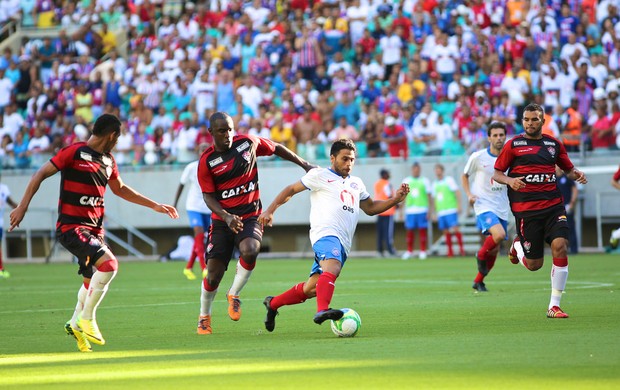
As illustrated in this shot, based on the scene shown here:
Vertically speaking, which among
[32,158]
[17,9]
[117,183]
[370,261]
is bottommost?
[370,261]

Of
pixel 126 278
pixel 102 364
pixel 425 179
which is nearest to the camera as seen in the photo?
pixel 102 364

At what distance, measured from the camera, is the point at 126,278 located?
74.3 ft

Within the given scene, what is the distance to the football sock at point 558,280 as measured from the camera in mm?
12078

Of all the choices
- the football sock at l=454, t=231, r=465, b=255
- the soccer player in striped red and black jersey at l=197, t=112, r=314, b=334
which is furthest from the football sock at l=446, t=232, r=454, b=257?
the soccer player in striped red and black jersey at l=197, t=112, r=314, b=334

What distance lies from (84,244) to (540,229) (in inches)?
204

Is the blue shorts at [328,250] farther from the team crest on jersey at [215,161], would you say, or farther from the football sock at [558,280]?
the football sock at [558,280]

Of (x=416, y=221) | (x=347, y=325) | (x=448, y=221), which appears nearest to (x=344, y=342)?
(x=347, y=325)

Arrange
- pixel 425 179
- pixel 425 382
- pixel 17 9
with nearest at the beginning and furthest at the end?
pixel 425 382
pixel 425 179
pixel 17 9

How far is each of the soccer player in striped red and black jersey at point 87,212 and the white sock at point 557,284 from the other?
471 cm

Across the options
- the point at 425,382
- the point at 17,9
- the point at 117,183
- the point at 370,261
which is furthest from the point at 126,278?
the point at 17,9

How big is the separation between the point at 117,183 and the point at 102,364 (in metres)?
2.49

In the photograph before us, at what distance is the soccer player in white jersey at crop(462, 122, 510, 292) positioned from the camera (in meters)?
16.3

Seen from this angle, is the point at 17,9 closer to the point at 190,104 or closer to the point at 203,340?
the point at 190,104

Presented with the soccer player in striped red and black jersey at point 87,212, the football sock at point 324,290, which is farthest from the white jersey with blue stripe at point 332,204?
the soccer player in striped red and black jersey at point 87,212
